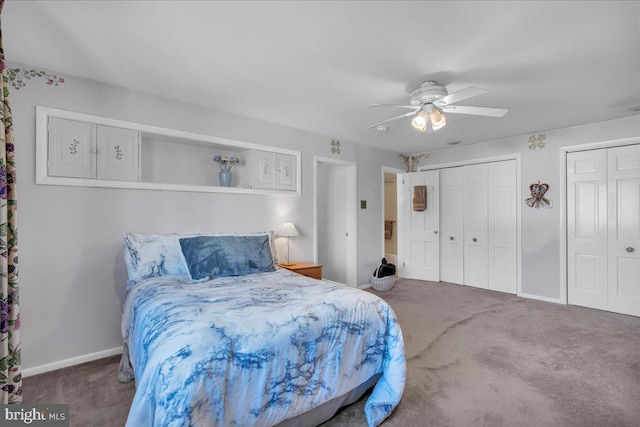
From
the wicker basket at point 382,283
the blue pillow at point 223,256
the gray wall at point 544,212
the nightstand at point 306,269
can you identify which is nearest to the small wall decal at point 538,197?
the gray wall at point 544,212

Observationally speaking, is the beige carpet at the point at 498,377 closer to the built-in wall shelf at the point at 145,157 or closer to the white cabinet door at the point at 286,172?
the built-in wall shelf at the point at 145,157

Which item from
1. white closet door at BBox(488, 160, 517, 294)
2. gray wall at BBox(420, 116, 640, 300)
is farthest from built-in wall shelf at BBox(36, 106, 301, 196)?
gray wall at BBox(420, 116, 640, 300)

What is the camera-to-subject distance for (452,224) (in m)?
5.30

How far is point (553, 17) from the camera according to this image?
72.6 inches

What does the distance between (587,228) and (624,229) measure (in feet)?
1.11

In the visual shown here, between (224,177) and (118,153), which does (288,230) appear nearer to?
(224,177)

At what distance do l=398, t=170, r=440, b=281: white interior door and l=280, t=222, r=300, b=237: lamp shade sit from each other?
8.95ft

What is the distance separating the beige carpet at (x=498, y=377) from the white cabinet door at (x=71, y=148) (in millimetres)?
1611

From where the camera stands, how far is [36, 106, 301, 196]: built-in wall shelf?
252cm

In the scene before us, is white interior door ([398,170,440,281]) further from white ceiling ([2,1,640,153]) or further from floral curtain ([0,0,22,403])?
floral curtain ([0,0,22,403])

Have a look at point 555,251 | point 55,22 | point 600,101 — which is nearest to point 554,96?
point 600,101

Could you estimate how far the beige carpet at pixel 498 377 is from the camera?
1.88 metres

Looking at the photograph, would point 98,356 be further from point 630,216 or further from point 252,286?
point 630,216

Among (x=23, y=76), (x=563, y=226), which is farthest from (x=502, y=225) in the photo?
(x=23, y=76)
